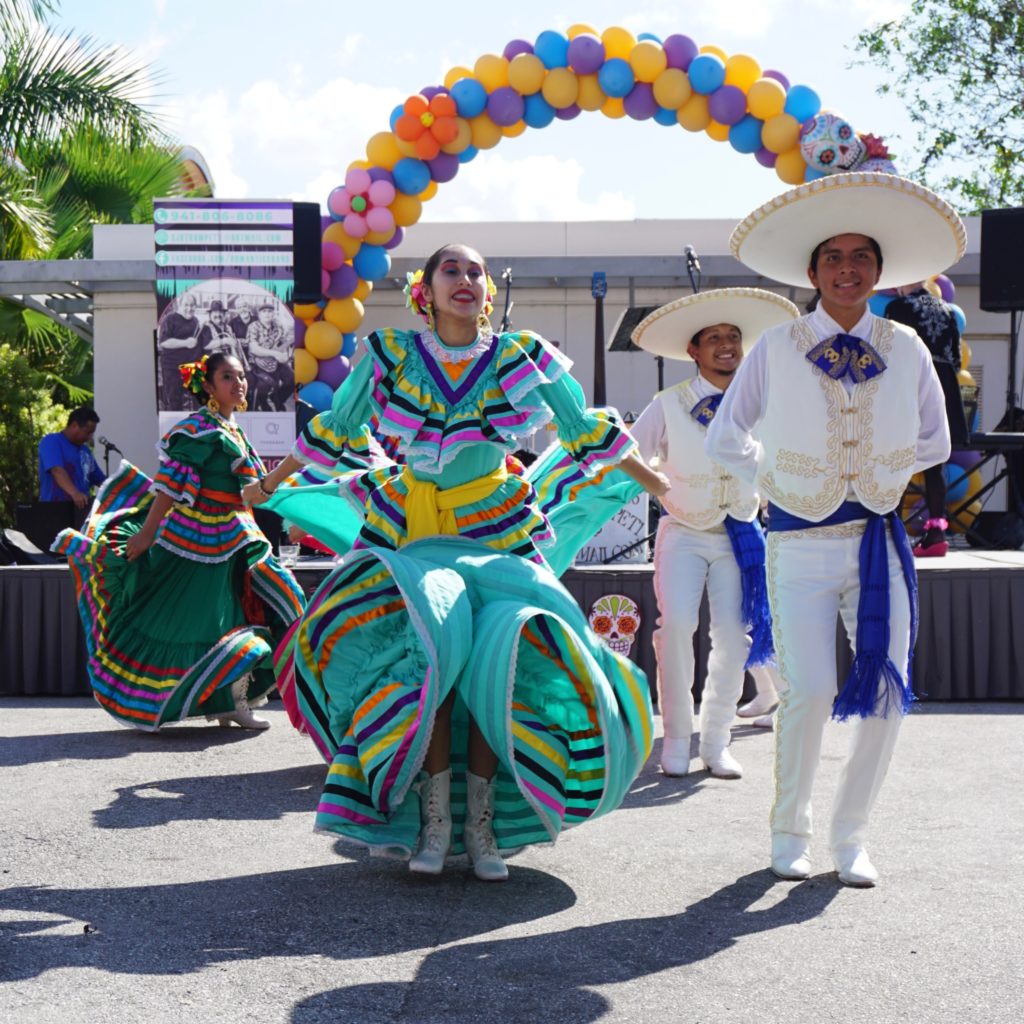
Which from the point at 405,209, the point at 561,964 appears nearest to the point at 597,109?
the point at 405,209

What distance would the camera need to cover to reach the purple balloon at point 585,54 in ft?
38.4

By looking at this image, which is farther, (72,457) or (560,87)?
(560,87)

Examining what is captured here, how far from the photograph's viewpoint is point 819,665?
4.09 meters

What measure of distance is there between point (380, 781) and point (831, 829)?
1.26 meters

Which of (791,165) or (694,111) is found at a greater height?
(694,111)

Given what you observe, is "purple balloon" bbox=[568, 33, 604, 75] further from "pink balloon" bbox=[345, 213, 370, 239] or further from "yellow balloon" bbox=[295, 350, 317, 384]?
"yellow balloon" bbox=[295, 350, 317, 384]

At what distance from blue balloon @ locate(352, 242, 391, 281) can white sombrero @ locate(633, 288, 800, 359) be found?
7103 mm

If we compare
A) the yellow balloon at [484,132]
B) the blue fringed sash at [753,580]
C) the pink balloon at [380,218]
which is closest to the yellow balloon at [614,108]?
the yellow balloon at [484,132]

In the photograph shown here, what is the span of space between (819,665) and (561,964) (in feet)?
4.16

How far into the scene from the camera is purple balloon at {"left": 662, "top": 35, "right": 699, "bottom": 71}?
461 inches

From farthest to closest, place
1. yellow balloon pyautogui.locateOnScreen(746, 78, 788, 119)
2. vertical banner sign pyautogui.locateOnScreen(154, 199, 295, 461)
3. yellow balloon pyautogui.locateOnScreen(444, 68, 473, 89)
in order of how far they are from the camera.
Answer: yellow balloon pyautogui.locateOnScreen(444, 68, 473, 89)
yellow balloon pyautogui.locateOnScreen(746, 78, 788, 119)
vertical banner sign pyautogui.locateOnScreen(154, 199, 295, 461)

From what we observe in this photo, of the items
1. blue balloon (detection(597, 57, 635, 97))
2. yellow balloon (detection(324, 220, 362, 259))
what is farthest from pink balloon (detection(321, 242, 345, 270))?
blue balloon (detection(597, 57, 635, 97))

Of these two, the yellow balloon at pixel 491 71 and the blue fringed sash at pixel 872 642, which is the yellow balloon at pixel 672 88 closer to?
the yellow balloon at pixel 491 71

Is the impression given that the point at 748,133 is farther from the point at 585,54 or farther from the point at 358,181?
the point at 358,181
